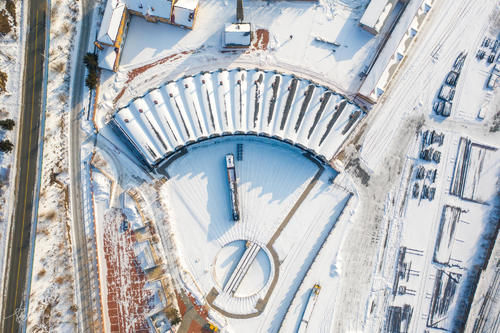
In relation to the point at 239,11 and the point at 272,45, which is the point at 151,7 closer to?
the point at 239,11

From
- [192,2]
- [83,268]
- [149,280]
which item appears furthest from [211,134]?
[83,268]

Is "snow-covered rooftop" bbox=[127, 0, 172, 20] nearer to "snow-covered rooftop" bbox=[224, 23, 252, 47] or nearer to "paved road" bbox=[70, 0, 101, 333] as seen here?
"paved road" bbox=[70, 0, 101, 333]

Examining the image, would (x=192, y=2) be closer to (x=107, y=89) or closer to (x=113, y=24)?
(x=113, y=24)

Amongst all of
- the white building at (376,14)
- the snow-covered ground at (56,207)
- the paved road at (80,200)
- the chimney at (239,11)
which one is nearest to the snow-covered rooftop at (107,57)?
the paved road at (80,200)

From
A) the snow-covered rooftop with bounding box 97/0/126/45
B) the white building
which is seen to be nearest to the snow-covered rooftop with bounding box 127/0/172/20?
the snow-covered rooftop with bounding box 97/0/126/45

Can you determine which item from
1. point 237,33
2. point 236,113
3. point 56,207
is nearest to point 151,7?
point 237,33

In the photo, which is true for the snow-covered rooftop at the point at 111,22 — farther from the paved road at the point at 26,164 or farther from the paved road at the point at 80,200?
the paved road at the point at 26,164
